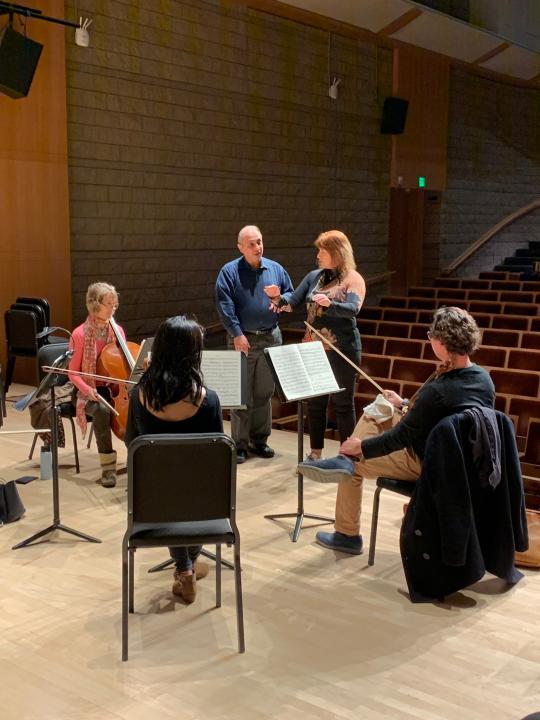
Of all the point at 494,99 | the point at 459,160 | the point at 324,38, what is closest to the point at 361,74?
the point at 324,38

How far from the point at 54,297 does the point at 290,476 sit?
12.0 feet

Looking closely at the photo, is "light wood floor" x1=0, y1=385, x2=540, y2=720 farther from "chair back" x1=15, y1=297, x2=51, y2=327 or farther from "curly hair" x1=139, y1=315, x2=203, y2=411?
"chair back" x1=15, y1=297, x2=51, y2=327

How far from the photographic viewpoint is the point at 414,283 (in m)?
12.0

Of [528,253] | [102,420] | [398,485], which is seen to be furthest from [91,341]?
[528,253]

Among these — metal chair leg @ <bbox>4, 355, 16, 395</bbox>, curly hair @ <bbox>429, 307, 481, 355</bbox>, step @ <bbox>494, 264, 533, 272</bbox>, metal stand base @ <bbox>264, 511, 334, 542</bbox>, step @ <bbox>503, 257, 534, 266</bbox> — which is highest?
step @ <bbox>503, 257, 534, 266</bbox>

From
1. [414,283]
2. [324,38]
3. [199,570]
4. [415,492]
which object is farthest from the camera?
[414,283]

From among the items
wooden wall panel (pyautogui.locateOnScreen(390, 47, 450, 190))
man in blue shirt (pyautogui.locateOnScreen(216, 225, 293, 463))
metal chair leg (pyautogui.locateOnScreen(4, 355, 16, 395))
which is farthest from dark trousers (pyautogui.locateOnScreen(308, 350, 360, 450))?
wooden wall panel (pyautogui.locateOnScreen(390, 47, 450, 190))

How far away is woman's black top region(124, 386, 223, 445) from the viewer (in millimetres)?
2783

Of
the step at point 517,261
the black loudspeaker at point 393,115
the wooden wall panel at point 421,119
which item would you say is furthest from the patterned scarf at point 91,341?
the step at point 517,261

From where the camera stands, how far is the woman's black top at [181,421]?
2.78 metres

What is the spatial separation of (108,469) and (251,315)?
1176 mm

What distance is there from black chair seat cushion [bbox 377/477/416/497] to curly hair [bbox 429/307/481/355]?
566 millimetres

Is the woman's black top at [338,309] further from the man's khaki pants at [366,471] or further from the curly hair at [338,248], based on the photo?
the man's khaki pants at [366,471]

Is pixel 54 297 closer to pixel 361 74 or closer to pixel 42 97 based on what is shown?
pixel 42 97
